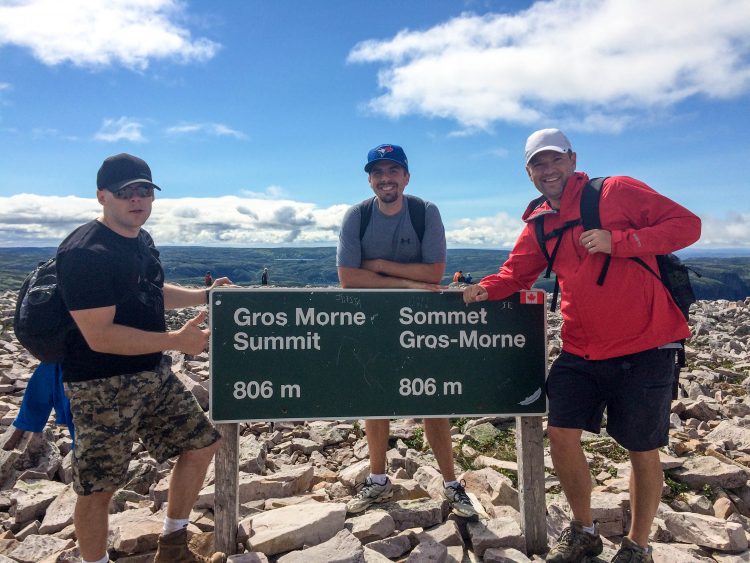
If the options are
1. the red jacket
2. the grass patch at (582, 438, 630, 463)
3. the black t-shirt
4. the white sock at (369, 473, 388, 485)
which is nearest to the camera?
the black t-shirt

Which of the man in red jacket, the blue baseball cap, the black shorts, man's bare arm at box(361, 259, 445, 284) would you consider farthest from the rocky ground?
the blue baseball cap

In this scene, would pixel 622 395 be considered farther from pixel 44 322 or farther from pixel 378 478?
pixel 44 322

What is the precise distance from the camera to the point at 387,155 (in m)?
4.86

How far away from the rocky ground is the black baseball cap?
2074 millimetres

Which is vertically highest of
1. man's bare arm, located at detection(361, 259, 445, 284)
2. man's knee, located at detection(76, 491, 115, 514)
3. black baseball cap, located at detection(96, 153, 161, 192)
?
→ black baseball cap, located at detection(96, 153, 161, 192)

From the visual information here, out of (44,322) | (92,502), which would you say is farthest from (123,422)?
(44,322)

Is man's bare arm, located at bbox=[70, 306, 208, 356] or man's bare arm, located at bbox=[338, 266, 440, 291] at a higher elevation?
man's bare arm, located at bbox=[338, 266, 440, 291]

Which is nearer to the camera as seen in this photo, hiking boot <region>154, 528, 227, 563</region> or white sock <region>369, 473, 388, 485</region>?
hiking boot <region>154, 528, 227, 563</region>

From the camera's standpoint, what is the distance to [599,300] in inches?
159

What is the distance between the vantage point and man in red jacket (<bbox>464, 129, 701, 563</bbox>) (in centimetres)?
397

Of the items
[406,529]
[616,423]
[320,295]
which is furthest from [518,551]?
[320,295]

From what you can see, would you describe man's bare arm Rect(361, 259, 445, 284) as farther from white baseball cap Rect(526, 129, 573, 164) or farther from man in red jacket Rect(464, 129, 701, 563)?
white baseball cap Rect(526, 129, 573, 164)

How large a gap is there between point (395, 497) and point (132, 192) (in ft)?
12.0

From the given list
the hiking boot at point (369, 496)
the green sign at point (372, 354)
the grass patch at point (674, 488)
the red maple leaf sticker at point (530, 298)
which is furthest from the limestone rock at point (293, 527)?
the grass patch at point (674, 488)
